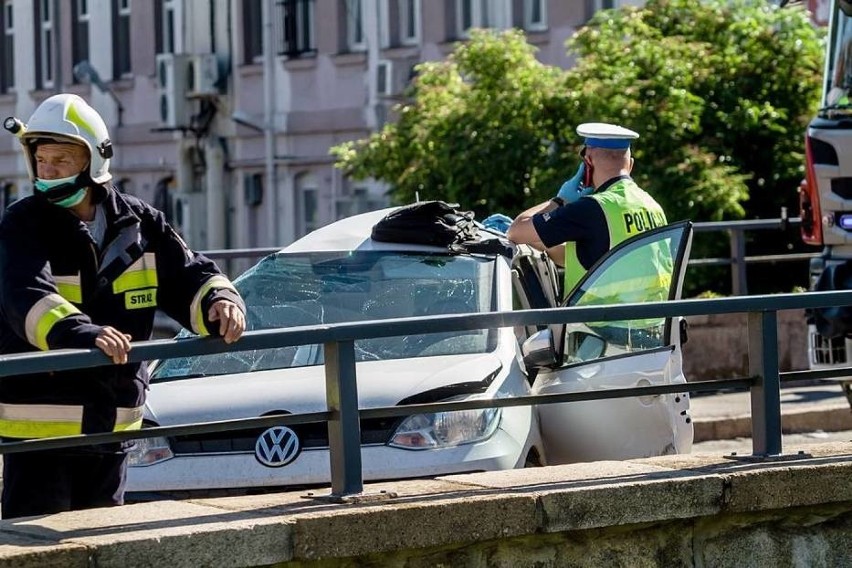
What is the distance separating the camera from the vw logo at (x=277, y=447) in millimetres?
7312

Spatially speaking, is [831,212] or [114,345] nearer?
[114,345]

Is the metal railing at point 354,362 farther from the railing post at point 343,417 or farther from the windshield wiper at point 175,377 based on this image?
the windshield wiper at point 175,377

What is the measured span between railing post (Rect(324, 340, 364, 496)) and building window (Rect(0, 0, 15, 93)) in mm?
32276

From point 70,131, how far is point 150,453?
1.95 metres

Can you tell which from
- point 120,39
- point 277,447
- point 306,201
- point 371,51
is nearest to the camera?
point 277,447

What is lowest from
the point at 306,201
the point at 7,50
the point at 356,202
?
the point at 306,201

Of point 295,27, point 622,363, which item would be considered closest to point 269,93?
point 295,27

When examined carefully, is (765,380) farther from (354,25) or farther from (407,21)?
(354,25)

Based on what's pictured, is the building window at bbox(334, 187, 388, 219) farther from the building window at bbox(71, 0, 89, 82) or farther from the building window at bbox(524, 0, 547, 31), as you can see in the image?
the building window at bbox(71, 0, 89, 82)

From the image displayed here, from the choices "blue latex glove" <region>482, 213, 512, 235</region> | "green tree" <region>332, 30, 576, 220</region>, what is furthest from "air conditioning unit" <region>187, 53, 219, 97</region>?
"blue latex glove" <region>482, 213, 512, 235</region>

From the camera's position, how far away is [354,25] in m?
29.1

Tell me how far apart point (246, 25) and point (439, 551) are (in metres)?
25.6

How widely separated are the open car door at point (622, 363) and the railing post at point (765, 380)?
112 centimetres

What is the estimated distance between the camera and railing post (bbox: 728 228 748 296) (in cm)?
1522
